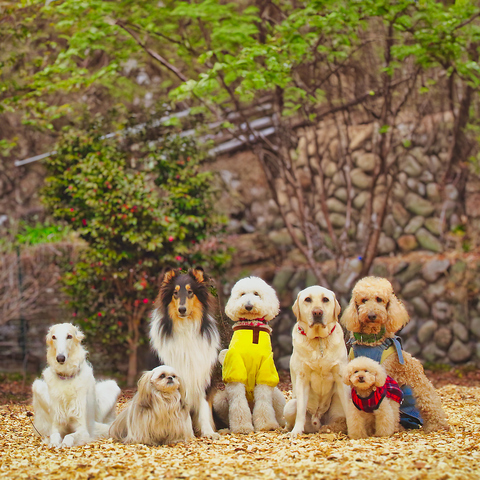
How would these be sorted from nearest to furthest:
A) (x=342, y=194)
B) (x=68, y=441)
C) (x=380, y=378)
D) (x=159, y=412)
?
(x=380, y=378) → (x=159, y=412) → (x=68, y=441) → (x=342, y=194)

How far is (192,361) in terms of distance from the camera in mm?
4578

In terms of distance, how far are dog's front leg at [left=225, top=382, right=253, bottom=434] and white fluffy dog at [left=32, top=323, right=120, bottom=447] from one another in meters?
1.02

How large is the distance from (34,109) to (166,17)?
2174mm

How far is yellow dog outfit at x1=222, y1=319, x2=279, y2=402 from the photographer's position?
471 cm

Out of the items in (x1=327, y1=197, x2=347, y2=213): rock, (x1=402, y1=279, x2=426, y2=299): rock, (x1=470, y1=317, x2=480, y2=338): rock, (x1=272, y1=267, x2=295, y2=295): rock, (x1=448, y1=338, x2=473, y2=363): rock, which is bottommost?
(x1=448, y1=338, x2=473, y2=363): rock

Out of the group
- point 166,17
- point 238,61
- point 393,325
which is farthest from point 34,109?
point 393,325

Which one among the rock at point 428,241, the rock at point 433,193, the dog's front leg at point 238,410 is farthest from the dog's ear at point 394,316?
the rock at point 433,193

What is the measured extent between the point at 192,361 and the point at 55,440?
1128 mm

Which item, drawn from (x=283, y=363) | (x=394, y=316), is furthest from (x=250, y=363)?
(x=283, y=363)

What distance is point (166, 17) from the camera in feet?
27.3

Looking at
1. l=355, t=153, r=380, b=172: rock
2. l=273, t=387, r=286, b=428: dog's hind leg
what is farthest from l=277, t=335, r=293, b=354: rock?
l=273, t=387, r=286, b=428: dog's hind leg

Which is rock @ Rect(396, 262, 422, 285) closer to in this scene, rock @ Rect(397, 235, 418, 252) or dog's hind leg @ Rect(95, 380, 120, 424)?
rock @ Rect(397, 235, 418, 252)

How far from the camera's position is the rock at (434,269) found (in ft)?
31.9

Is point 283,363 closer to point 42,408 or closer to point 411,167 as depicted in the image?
point 411,167
